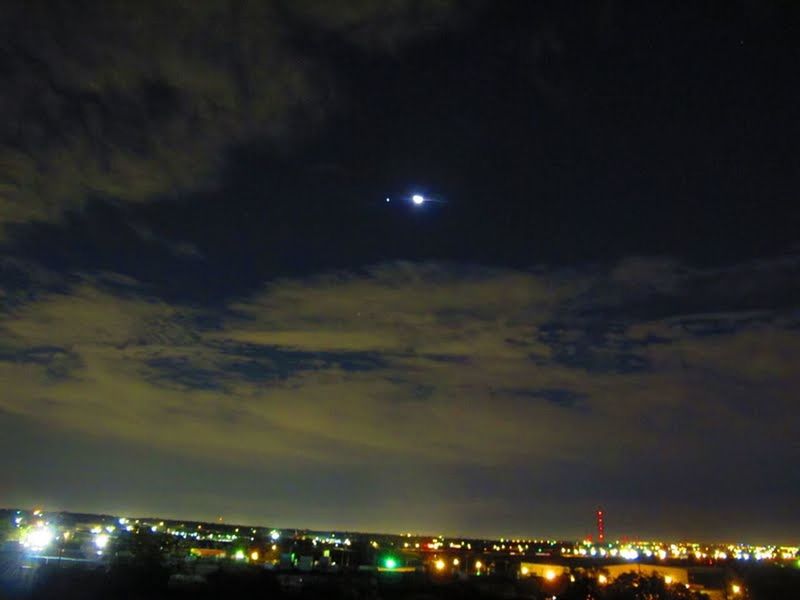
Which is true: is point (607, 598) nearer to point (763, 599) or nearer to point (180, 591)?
point (180, 591)

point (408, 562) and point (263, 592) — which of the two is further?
point (408, 562)

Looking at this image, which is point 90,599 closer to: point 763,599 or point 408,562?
point 763,599

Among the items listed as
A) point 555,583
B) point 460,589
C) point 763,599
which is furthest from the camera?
point 763,599

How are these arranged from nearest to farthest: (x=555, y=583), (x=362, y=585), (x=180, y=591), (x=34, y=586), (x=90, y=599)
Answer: (x=90, y=599) → (x=34, y=586) → (x=180, y=591) → (x=362, y=585) → (x=555, y=583)

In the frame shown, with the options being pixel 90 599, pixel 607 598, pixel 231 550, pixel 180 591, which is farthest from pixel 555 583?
pixel 231 550

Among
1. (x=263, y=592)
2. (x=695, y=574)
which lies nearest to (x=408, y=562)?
(x=695, y=574)

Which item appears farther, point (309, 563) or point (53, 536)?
point (53, 536)

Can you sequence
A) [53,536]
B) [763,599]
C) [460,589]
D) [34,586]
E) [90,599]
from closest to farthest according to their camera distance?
[90,599] < [34,586] < [460,589] < [763,599] < [53,536]

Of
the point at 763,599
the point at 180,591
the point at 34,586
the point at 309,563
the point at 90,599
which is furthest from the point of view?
the point at 309,563
